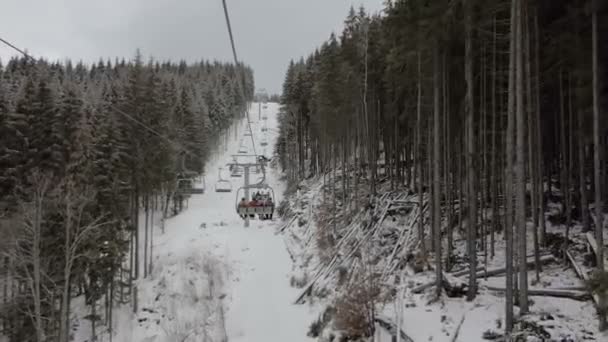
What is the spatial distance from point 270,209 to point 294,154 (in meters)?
21.1

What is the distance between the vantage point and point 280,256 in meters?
23.9

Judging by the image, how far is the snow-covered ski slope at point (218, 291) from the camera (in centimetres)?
1558

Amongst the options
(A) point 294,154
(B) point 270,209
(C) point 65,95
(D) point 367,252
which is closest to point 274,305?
(D) point 367,252

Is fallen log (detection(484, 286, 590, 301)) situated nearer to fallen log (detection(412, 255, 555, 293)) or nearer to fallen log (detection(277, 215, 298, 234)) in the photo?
fallen log (detection(412, 255, 555, 293))

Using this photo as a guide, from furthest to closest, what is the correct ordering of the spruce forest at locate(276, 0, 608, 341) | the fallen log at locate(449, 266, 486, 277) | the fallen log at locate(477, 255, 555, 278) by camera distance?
the fallen log at locate(449, 266, 486, 277)
the fallen log at locate(477, 255, 555, 278)
the spruce forest at locate(276, 0, 608, 341)

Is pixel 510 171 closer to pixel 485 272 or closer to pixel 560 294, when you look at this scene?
pixel 560 294

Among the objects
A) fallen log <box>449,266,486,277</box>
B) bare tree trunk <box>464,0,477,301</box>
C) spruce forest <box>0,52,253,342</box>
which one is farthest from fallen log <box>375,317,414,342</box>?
spruce forest <box>0,52,253,342</box>

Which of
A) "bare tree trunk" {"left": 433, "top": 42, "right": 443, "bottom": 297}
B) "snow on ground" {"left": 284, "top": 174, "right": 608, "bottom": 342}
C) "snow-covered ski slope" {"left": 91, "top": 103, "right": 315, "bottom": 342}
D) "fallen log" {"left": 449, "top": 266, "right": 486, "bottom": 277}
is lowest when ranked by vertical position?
"snow-covered ski slope" {"left": 91, "top": 103, "right": 315, "bottom": 342}

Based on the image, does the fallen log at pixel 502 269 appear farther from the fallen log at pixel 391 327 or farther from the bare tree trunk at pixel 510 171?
the fallen log at pixel 391 327

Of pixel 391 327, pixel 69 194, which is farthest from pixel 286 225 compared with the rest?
pixel 391 327

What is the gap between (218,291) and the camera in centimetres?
1984

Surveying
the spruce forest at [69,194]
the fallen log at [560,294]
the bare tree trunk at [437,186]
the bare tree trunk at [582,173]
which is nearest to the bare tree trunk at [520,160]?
the fallen log at [560,294]

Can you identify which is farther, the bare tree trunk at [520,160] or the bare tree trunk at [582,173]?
the bare tree trunk at [582,173]

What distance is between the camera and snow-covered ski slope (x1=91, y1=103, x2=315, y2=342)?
15578 millimetres
